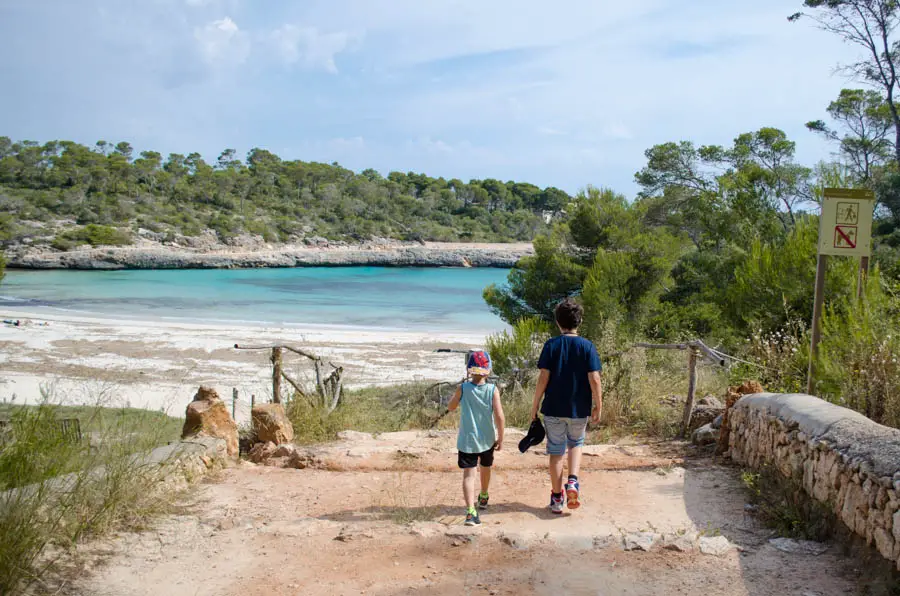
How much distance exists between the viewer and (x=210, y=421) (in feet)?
22.7

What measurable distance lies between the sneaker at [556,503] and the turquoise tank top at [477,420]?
0.62 meters

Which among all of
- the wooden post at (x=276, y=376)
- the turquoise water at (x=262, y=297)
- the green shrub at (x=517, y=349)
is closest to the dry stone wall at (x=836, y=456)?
the wooden post at (x=276, y=376)

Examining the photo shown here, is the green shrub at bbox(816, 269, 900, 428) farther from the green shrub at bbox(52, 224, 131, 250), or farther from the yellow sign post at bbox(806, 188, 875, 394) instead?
the green shrub at bbox(52, 224, 131, 250)

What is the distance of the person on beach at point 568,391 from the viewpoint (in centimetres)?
507

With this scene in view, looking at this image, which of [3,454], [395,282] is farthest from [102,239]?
[3,454]

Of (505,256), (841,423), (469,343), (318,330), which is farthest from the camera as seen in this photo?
(505,256)

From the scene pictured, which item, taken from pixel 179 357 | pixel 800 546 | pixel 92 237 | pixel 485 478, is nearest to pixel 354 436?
pixel 485 478

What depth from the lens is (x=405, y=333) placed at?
113 ft

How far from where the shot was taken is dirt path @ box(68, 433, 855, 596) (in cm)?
395

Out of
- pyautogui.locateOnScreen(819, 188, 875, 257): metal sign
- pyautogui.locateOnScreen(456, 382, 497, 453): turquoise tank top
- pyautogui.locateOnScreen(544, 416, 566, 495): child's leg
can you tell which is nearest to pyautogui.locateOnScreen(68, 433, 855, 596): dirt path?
pyautogui.locateOnScreen(544, 416, 566, 495): child's leg

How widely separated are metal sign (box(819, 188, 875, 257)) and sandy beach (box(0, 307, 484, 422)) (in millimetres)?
9832

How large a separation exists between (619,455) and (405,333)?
2787 cm

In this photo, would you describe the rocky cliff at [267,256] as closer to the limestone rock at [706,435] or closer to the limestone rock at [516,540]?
the limestone rock at [706,435]

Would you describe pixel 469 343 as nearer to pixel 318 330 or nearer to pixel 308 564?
pixel 318 330
